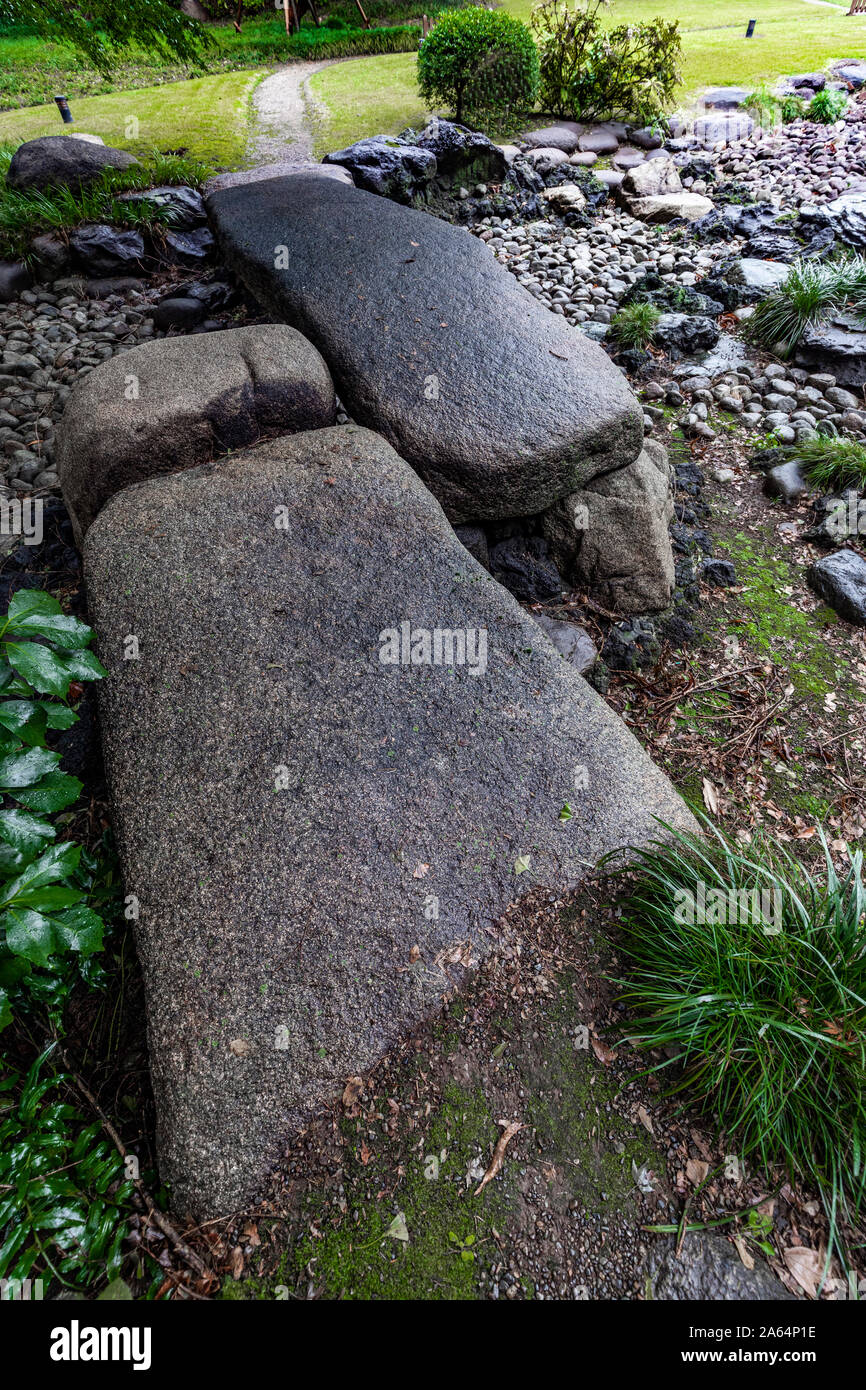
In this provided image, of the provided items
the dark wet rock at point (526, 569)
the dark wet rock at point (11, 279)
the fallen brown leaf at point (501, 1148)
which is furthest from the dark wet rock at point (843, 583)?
the dark wet rock at point (11, 279)

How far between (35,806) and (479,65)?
10.5 metres

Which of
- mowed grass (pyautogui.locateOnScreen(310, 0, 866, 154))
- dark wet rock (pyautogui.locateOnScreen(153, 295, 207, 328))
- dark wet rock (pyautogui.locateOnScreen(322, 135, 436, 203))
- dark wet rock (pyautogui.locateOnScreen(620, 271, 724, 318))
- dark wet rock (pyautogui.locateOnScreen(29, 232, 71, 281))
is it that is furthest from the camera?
mowed grass (pyautogui.locateOnScreen(310, 0, 866, 154))

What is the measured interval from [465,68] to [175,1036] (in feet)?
35.2

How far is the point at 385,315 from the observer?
3811mm

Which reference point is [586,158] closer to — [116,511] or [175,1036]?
[116,511]

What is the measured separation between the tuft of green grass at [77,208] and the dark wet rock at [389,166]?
168cm

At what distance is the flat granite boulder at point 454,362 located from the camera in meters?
3.37

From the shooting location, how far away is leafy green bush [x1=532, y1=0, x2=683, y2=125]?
29.7ft

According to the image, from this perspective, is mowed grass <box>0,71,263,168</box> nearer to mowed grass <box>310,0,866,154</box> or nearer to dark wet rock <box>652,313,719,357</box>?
mowed grass <box>310,0,866,154</box>

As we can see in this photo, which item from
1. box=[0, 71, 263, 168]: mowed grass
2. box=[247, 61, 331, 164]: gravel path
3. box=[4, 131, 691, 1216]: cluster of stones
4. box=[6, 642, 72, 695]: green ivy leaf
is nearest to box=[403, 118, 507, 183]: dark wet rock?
box=[247, 61, 331, 164]: gravel path

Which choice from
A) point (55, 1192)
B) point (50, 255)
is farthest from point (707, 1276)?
point (50, 255)

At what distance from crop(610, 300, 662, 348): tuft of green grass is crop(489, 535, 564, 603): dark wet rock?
9.48 feet

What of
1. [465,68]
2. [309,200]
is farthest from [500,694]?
[465,68]

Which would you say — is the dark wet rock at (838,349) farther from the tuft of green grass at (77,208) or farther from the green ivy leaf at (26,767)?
the green ivy leaf at (26,767)
